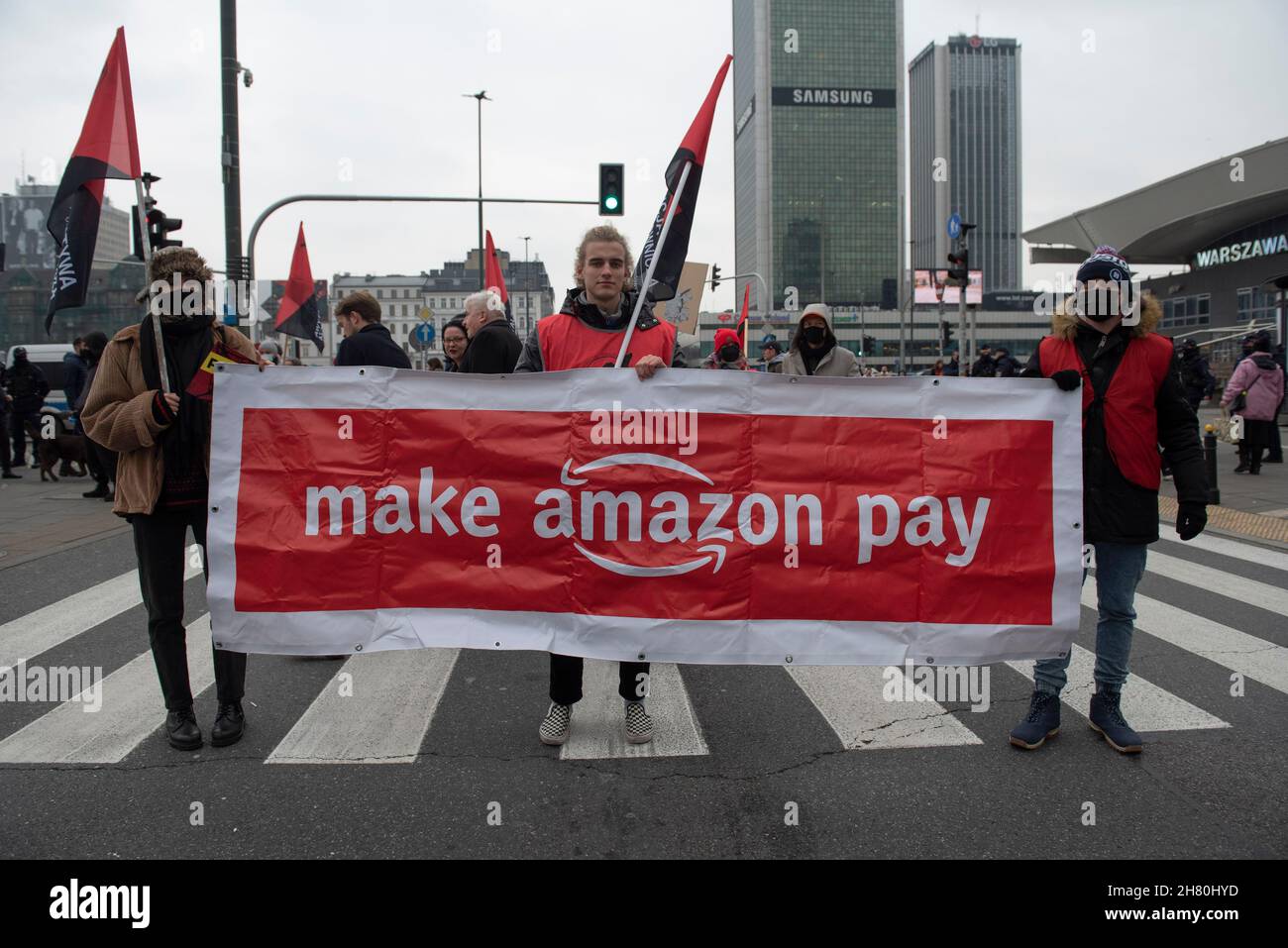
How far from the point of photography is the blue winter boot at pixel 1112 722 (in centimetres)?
382

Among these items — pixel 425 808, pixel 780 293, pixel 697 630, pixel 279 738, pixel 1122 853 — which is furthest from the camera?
pixel 780 293

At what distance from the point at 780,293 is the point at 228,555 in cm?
14135

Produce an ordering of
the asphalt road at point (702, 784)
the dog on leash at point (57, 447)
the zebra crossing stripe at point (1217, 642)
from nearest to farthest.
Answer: the asphalt road at point (702, 784) < the zebra crossing stripe at point (1217, 642) < the dog on leash at point (57, 447)

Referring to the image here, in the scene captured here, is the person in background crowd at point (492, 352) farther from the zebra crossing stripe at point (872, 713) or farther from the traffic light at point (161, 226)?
the traffic light at point (161, 226)

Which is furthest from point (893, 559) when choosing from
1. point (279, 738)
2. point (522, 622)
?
point (279, 738)

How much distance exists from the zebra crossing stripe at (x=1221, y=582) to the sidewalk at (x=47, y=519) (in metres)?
9.45

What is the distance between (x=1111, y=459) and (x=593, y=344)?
223cm

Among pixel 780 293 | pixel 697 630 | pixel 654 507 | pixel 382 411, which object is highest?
pixel 780 293

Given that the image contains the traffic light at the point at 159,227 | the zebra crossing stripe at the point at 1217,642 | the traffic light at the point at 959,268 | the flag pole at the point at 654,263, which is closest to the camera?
the flag pole at the point at 654,263

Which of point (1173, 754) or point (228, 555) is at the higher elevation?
point (228, 555)

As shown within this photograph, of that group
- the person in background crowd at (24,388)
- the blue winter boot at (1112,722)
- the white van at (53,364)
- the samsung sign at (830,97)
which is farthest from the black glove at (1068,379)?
the samsung sign at (830,97)

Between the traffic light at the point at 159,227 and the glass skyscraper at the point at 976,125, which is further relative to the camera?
the glass skyscraper at the point at 976,125

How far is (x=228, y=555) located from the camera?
3.88m

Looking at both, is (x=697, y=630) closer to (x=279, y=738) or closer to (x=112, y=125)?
(x=279, y=738)
